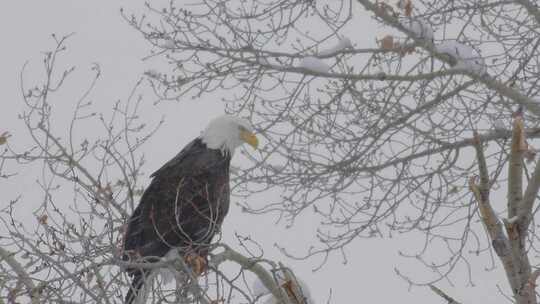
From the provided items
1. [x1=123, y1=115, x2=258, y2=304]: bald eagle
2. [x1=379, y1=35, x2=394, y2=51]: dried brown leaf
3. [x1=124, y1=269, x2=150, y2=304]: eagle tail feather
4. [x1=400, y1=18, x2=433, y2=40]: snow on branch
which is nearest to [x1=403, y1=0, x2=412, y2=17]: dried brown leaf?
[x1=400, y1=18, x2=433, y2=40]: snow on branch

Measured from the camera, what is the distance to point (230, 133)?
5078 mm

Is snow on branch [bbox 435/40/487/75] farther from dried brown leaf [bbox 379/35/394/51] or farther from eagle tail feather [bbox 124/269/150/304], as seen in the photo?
eagle tail feather [bbox 124/269/150/304]

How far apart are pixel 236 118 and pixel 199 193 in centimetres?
77

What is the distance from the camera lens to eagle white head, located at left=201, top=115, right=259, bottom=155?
16.5ft

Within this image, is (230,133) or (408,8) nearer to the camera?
(230,133)

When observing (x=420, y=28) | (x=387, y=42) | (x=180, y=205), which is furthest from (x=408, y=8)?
(x=180, y=205)

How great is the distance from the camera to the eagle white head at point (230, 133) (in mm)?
5023

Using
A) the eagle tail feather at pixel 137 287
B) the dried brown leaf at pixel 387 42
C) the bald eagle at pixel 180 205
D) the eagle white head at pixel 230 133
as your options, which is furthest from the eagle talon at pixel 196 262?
the dried brown leaf at pixel 387 42

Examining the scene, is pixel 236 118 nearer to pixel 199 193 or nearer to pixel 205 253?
pixel 199 193

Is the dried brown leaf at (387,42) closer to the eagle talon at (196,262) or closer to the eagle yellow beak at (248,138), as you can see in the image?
the eagle yellow beak at (248,138)

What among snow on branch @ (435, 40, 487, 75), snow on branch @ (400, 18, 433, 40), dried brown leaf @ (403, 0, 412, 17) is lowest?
snow on branch @ (435, 40, 487, 75)

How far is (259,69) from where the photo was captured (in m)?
6.57

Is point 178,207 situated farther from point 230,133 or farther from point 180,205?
point 230,133

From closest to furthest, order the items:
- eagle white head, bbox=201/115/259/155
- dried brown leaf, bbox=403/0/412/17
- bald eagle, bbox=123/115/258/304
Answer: bald eagle, bbox=123/115/258/304, eagle white head, bbox=201/115/259/155, dried brown leaf, bbox=403/0/412/17
